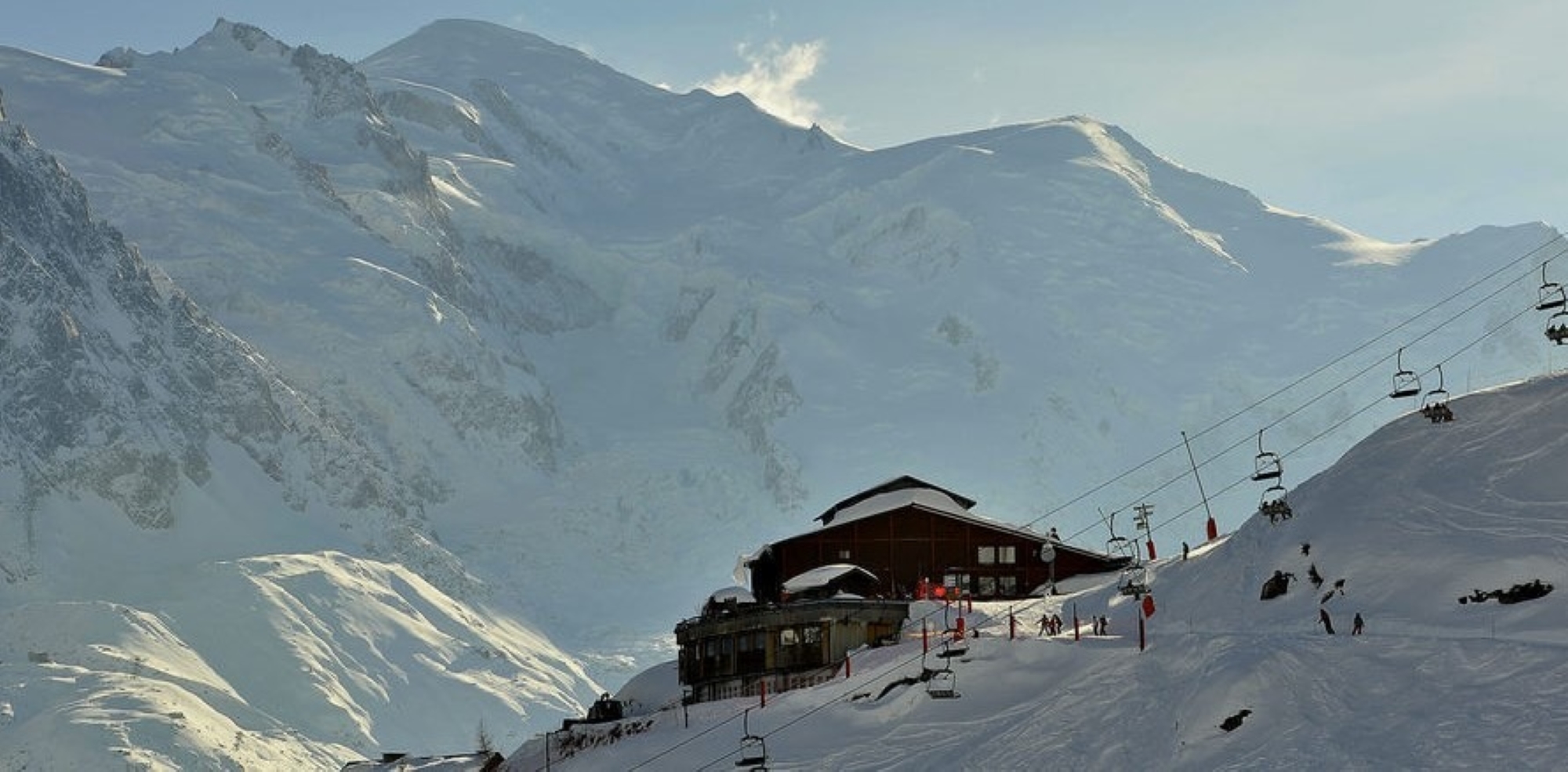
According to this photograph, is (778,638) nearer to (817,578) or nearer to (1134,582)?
(817,578)

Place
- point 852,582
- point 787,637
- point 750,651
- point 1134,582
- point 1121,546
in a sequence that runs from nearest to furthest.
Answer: point 1134,582
point 787,637
point 750,651
point 1121,546
point 852,582

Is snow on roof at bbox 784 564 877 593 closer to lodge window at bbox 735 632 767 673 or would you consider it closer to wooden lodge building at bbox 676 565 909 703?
wooden lodge building at bbox 676 565 909 703

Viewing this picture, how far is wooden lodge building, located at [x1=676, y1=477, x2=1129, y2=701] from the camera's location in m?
111

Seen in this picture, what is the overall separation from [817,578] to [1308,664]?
48.9 m

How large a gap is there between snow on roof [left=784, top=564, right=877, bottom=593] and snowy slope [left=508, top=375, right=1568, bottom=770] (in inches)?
719

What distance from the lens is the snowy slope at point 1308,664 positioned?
69812mm

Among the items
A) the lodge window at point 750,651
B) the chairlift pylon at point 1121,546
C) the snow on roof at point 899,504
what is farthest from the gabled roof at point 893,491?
the lodge window at point 750,651

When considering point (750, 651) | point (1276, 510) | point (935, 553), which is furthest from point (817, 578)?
point (1276, 510)

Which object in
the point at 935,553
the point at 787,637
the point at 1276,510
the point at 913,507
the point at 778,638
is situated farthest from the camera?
the point at 913,507

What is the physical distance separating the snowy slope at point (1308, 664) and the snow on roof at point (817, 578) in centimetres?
1826

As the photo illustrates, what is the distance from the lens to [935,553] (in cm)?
14088

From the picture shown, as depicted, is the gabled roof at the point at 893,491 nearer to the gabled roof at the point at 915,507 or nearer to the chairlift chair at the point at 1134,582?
the gabled roof at the point at 915,507

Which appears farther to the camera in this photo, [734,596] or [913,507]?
[913,507]

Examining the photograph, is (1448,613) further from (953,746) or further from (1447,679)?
(953,746)
